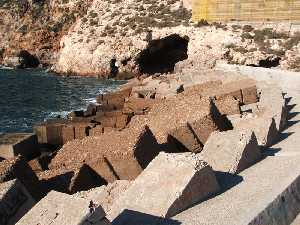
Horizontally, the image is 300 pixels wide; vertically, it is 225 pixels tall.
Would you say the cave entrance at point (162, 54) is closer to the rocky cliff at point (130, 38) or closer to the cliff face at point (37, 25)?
the rocky cliff at point (130, 38)

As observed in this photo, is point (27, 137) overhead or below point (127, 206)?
below

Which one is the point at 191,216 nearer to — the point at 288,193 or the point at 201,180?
the point at 201,180

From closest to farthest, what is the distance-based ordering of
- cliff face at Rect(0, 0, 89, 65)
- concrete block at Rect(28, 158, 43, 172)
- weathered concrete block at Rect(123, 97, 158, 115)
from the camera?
concrete block at Rect(28, 158, 43, 172) → weathered concrete block at Rect(123, 97, 158, 115) → cliff face at Rect(0, 0, 89, 65)

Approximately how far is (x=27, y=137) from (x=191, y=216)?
6752mm

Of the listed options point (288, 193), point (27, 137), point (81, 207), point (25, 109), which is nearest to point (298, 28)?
point (25, 109)

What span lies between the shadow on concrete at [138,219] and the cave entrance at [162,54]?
3222 cm

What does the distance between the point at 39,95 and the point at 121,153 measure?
23365 mm

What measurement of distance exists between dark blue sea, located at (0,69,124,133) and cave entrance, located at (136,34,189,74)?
4.43 m

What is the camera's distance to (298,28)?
32.6m

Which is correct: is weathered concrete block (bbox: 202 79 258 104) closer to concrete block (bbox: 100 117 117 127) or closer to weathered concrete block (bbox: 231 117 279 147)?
concrete block (bbox: 100 117 117 127)

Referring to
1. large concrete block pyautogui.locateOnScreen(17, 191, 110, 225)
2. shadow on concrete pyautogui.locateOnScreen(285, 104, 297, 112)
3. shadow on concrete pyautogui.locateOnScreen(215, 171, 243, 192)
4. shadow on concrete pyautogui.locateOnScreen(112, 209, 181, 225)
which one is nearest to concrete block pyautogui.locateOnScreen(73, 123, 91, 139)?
shadow on concrete pyautogui.locateOnScreen(285, 104, 297, 112)

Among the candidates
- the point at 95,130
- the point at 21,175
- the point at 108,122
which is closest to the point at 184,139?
the point at 21,175

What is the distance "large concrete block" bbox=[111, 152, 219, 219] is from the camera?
20.8 feet

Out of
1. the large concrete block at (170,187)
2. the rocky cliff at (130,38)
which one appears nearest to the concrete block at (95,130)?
the large concrete block at (170,187)
